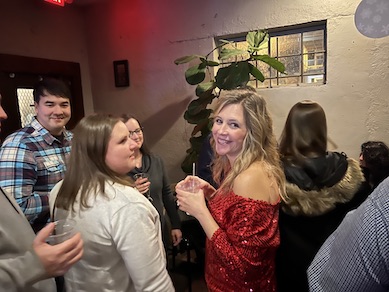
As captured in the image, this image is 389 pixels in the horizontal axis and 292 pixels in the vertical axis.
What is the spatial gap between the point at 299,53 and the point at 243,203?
2.30 metres

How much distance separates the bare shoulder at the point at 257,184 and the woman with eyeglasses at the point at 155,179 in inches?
37.5

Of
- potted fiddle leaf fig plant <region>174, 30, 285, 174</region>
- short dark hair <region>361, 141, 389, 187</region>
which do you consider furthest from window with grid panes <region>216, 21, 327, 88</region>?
short dark hair <region>361, 141, 389, 187</region>

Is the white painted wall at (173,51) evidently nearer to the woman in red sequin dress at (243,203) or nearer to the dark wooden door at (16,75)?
the dark wooden door at (16,75)

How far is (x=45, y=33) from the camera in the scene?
10.6 ft

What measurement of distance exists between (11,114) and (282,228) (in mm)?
2764

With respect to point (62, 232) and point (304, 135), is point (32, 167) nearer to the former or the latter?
point (62, 232)

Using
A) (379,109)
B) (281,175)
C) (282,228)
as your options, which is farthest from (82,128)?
(379,109)

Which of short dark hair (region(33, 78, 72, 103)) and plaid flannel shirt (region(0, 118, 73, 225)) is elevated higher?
short dark hair (region(33, 78, 72, 103))

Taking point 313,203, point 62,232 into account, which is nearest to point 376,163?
point 313,203

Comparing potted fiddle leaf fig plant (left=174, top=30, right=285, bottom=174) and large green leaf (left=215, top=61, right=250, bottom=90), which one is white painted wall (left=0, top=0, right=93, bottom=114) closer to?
potted fiddle leaf fig plant (left=174, top=30, right=285, bottom=174)

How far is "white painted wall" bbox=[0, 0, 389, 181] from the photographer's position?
260 cm

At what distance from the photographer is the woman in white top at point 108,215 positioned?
3.19ft

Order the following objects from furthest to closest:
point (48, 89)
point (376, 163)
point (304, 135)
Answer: point (376, 163), point (48, 89), point (304, 135)

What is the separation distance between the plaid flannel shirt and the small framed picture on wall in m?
2.01
